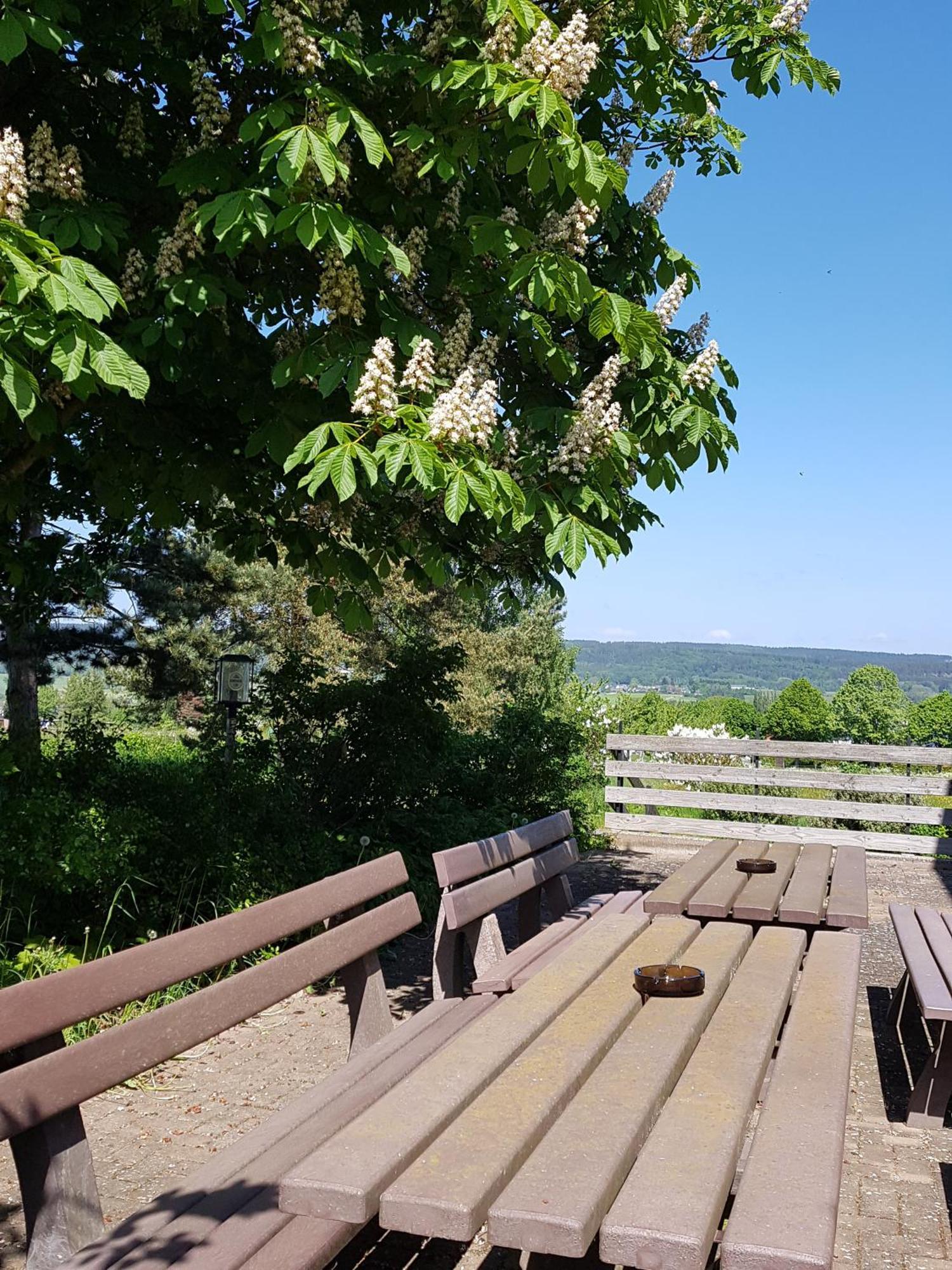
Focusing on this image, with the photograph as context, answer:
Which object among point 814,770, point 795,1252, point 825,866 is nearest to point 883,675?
point 814,770

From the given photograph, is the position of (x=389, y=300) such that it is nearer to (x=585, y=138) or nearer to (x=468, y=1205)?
(x=585, y=138)

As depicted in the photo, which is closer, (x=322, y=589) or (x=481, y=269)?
(x=481, y=269)

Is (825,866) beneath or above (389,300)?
beneath

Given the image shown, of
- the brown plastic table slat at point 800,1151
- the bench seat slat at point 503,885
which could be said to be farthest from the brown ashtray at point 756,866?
the brown plastic table slat at point 800,1151

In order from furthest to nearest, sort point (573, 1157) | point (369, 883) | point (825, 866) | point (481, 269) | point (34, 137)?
point (825, 866), point (481, 269), point (34, 137), point (369, 883), point (573, 1157)

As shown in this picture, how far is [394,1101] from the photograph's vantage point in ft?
7.59

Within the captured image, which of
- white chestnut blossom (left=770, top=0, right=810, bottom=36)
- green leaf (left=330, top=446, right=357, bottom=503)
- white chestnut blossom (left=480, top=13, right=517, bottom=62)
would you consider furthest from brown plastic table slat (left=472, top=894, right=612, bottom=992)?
white chestnut blossom (left=770, top=0, right=810, bottom=36)

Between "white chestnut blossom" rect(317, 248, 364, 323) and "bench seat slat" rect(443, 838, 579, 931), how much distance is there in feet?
7.48

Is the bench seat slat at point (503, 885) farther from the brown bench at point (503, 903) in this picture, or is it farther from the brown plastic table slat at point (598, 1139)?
the brown plastic table slat at point (598, 1139)

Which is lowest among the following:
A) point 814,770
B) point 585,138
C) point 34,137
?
point 814,770

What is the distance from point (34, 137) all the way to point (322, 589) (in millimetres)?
2239

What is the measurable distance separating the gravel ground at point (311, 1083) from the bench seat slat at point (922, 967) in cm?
56

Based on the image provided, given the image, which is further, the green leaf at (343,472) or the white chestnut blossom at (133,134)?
the white chestnut blossom at (133,134)

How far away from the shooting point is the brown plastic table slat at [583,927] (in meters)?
3.85
